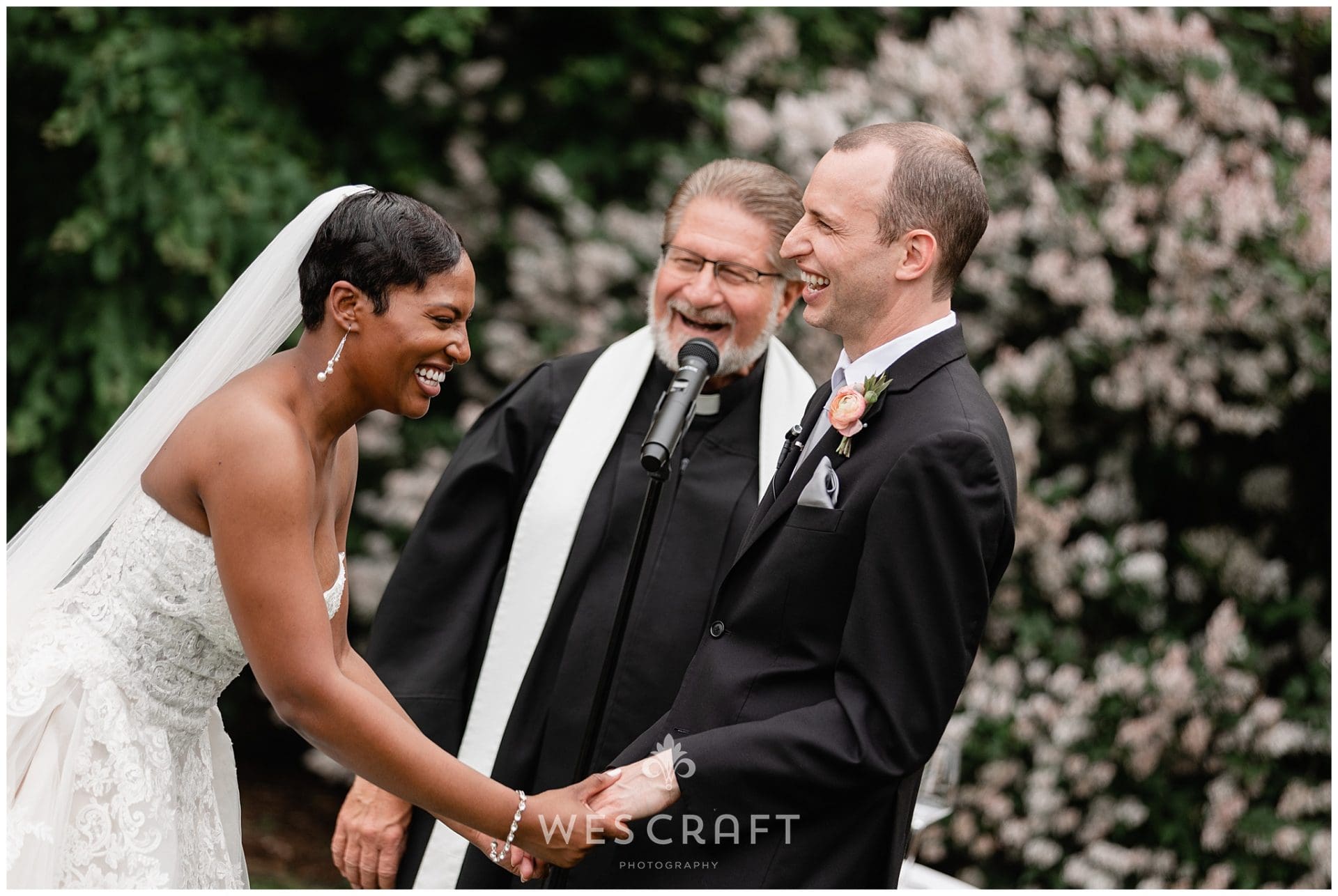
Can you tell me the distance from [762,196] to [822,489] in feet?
3.97

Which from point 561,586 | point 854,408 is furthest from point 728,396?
point 854,408

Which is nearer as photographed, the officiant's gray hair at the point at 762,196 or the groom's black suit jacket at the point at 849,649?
the groom's black suit jacket at the point at 849,649

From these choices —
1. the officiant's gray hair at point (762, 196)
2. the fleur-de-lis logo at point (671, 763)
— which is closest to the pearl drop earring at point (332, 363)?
the fleur-de-lis logo at point (671, 763)

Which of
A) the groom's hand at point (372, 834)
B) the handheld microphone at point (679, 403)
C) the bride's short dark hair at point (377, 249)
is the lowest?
the groom's hand at point (372, 834)

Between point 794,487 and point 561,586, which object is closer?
point 794,487

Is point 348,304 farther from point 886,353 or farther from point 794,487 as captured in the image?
point 886,353

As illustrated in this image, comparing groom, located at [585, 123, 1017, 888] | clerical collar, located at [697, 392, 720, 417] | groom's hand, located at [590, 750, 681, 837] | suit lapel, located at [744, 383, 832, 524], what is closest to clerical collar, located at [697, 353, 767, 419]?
clerical collar, located at [697, 392, 720, 417]

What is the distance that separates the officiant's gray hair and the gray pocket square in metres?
1.04

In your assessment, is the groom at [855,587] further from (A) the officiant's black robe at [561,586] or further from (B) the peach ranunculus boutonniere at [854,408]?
(A) the officiant's black robe at [561,586]

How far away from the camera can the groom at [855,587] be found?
2459 mm

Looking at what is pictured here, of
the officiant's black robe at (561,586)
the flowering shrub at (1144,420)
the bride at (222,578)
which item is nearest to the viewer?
the bride at (222,578)

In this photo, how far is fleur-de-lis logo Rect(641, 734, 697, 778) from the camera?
2602 millimetres

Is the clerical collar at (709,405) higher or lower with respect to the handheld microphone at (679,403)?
lower

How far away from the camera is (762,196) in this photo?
3.52 metres
